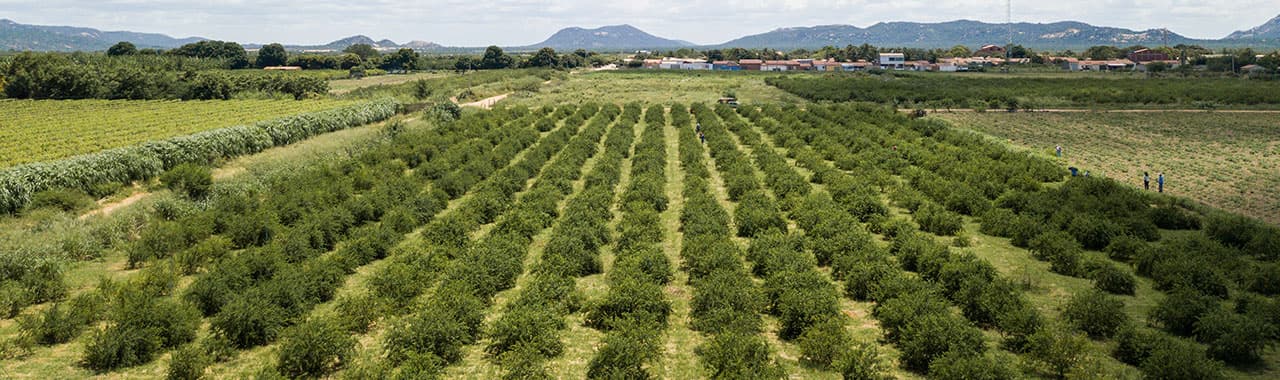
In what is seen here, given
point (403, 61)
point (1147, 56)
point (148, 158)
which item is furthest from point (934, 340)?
point (1147, 56)

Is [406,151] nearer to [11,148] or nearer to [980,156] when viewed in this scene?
[11,148]

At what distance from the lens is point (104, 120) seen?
55.0 metres

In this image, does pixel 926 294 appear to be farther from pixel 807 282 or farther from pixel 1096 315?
pixel 1096 315

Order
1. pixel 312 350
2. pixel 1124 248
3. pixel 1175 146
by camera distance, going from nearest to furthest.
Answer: pixel 312 350
pixel 1124 248
pixel 1175 146

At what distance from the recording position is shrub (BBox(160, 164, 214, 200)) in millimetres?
32500

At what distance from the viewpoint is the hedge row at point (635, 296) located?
14.1 meters

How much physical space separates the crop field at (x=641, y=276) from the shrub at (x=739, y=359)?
0.05 m

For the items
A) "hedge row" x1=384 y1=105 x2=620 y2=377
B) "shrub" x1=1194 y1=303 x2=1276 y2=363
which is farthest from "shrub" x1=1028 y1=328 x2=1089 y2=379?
"hedge row" x1=384 y1=105 x2=620 y2=377

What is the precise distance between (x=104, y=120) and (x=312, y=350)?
172ft

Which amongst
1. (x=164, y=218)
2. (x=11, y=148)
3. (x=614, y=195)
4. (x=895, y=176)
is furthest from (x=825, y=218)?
(x=11, y=148)

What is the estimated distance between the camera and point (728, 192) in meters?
32.9

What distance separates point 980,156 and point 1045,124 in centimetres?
2622

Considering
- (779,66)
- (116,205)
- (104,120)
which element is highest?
(779,66)

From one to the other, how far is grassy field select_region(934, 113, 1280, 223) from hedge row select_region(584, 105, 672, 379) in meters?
23.1
